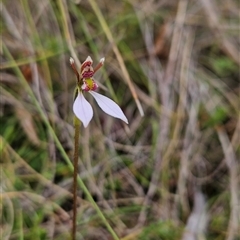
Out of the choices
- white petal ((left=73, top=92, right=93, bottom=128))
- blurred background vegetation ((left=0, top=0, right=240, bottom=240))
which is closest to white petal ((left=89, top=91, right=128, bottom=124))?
white petal ((left=73, top=92, right=93, bottom=128))

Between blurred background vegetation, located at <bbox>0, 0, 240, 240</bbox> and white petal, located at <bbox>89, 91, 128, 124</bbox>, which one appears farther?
blurred background vegetation, located at <bbox>0, 0, 240, 240</bbox>

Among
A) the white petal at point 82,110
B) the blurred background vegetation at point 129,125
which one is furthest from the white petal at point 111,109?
the blurred background vegetation at point 129,125

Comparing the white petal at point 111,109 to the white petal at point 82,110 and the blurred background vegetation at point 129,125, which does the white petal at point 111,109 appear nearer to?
the white petal at point 82,110

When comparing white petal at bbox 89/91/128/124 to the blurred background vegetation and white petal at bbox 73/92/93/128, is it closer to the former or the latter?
white petal at bbox 73/92/93/128

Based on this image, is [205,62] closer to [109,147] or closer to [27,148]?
[109,147]

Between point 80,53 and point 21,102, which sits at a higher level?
point 80,53

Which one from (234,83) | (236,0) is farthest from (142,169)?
(236,0)
